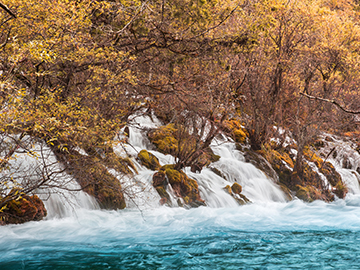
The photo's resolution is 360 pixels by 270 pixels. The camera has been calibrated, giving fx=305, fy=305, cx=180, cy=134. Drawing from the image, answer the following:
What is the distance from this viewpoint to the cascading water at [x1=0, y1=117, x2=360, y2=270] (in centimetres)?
643

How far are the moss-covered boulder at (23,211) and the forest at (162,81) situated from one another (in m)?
0.04

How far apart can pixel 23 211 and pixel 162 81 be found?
555cm

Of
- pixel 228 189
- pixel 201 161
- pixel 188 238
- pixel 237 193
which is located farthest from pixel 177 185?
pixel 188 238

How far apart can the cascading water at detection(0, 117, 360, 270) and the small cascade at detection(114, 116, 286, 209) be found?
0.11 m

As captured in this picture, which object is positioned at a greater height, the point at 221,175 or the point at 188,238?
the point at 221,175

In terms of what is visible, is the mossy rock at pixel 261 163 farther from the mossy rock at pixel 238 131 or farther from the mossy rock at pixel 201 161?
the mossy rock at pixel 201 161

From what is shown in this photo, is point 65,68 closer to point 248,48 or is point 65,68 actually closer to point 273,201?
point 248,48

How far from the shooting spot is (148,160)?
13.5 m

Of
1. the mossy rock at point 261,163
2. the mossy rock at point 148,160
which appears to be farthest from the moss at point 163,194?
the mossy rock at point 261,163

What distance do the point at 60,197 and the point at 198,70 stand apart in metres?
6.56

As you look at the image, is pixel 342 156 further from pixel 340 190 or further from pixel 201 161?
pixel 201 161

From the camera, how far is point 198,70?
38.1 ft

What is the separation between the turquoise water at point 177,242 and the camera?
6.38 m

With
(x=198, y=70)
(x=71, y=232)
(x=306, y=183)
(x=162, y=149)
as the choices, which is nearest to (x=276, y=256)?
(x=71, y=232)
